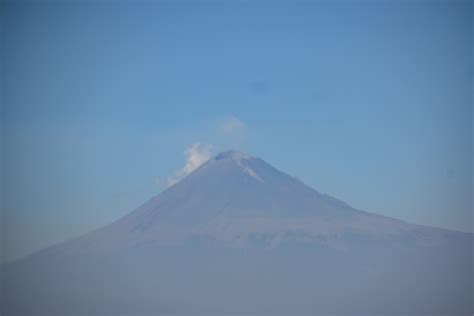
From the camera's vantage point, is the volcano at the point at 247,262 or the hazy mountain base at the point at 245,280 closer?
the hazy mountain base at the point at 245,280

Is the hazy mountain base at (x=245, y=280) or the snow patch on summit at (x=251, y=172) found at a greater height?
the snow patch on summit at (x=251, y=172)

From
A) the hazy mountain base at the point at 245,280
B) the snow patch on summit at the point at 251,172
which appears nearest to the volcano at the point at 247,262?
the hazy mountain base at the point at 245,280

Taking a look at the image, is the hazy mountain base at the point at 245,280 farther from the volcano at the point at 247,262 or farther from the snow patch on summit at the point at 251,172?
the snow patch on summit at the point at 251,172

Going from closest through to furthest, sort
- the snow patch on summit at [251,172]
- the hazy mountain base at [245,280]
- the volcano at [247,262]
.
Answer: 1. the hazy mountain base at [245,280]
2. the volcano at [247,262]
3. the snow patch on summit at [251,172]

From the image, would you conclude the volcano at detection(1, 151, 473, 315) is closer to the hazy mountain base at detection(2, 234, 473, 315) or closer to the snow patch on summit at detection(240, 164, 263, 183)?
the hazy mountain base at detection(2, 234, 473, 315)

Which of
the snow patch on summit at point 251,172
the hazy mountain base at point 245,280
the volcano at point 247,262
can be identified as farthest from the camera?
the snow patch on summit at point 251,172

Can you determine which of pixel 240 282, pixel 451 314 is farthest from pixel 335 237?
pixel 451 314

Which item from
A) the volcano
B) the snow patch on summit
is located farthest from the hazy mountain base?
the snow patch on summit
